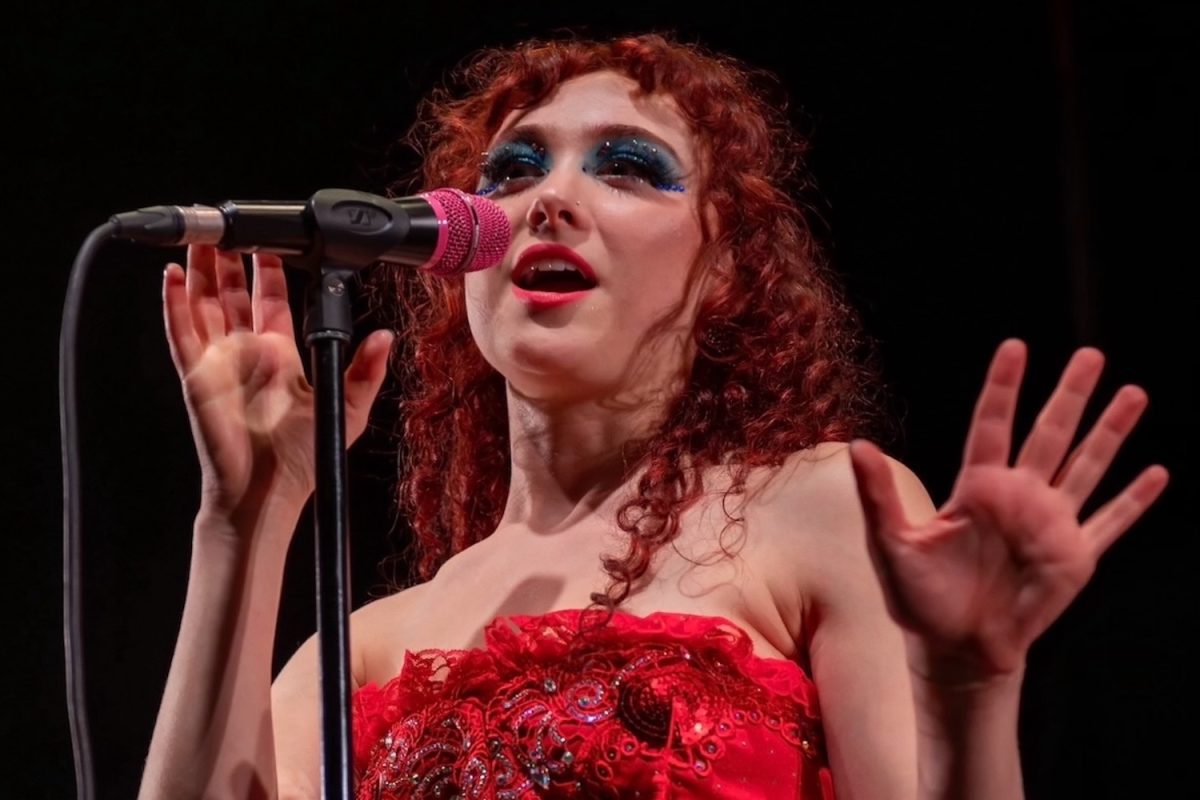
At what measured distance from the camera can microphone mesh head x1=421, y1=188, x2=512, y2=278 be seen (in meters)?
1.62

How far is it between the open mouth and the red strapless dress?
43 centimetres

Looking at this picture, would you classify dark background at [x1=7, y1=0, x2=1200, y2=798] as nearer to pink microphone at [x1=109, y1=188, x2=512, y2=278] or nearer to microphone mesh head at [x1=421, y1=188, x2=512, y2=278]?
microphone mesh head at [x1=421, y1=188, x2=512, y2=278]

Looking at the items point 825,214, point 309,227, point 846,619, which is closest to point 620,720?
point 846,619

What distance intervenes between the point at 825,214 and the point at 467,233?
1499 millimetres

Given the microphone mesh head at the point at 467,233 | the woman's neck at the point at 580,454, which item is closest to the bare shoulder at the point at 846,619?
the woman's neck at the point at 580,454

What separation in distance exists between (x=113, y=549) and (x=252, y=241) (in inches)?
63.5

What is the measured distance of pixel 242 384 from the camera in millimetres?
1875

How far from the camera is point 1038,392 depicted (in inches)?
111

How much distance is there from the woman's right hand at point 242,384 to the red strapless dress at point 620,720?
313mm

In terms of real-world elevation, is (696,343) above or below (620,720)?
above

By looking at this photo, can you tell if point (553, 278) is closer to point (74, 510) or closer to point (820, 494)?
point (820, 494)

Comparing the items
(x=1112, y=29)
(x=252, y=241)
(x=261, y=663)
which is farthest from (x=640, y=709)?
(x=1112, y=29)

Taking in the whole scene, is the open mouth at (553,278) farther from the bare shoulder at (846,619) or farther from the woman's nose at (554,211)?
the bare shoulder at (846,619)

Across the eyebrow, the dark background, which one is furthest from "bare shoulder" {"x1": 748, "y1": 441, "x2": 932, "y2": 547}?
the dark background
